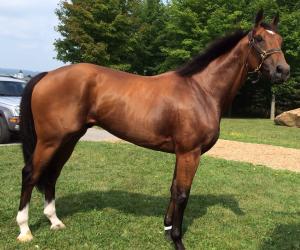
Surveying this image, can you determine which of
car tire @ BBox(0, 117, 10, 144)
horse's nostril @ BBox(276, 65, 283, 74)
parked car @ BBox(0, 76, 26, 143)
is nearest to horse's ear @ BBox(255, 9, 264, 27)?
horse's nostril @ BBox(276, 65, 283, 74)

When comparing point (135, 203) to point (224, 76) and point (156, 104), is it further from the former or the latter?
point (224, 76)

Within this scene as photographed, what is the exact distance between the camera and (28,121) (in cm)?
473

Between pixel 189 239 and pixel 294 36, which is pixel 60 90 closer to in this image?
pixel 189 239

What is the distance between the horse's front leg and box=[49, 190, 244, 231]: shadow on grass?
67cm

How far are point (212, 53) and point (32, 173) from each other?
2431 mm

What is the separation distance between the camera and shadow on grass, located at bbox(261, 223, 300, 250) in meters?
4.77

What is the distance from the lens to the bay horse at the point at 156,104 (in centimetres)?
445

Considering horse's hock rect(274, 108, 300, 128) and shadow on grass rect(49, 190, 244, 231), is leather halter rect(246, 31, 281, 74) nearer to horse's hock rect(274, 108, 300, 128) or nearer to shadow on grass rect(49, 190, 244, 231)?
shadow on grass rect(49, 190, 244, 231)

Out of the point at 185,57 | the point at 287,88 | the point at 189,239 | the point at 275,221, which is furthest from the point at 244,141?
the point at 287,88

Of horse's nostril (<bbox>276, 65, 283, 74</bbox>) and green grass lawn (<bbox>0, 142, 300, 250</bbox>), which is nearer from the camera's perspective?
horse's nostril (<bbox>276, 65, 283, 74</bbox>)

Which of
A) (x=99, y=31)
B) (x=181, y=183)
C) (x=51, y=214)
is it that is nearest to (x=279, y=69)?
(x=181, y=183)

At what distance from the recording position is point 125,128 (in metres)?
4.63

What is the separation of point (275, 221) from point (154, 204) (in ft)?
5.56

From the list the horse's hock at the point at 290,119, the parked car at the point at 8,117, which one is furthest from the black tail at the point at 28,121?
the horse's hock at the point at 290,119
